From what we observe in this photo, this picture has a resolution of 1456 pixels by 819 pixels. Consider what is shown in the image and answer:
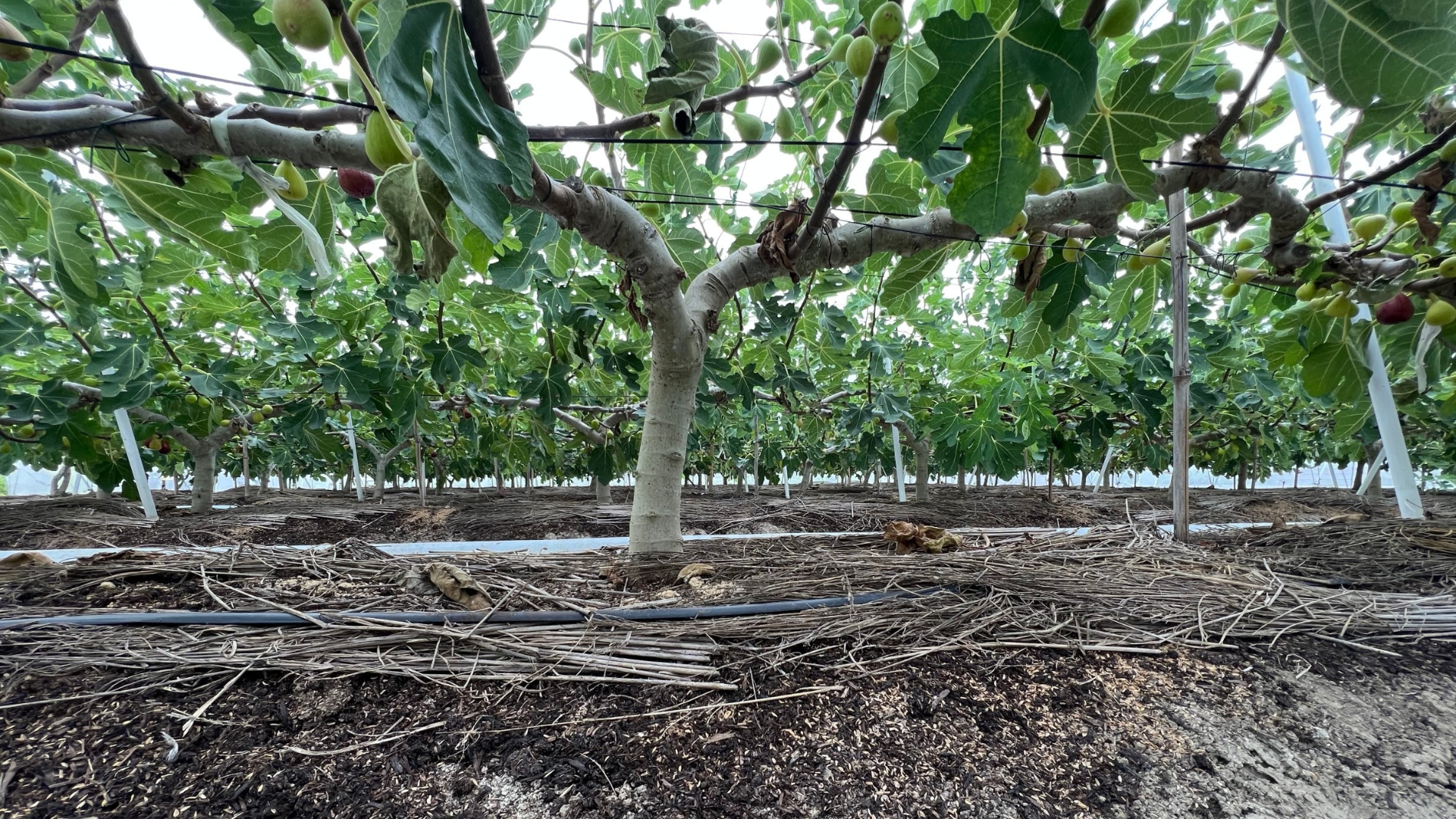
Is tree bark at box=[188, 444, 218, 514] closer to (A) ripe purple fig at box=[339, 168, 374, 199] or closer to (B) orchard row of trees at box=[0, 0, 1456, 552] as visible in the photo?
(B) orchard row of trees at box=[0, 0, 1456, 552]

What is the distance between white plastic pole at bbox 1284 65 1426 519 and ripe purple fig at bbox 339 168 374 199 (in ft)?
9.38

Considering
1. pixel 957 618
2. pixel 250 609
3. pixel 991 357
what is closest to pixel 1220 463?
pixel 991 357

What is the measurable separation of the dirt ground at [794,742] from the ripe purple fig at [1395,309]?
1271mm

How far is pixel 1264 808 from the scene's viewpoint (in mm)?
804

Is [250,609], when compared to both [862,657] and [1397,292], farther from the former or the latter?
[1397,292]

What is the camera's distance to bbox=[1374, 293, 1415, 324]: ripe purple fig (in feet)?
6.02

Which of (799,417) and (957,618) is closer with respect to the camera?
(957,618)

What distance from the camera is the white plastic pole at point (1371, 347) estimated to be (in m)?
1.94

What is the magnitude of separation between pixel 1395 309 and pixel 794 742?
261 cm

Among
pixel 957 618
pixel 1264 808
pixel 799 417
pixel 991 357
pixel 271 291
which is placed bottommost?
pixel 1264 808

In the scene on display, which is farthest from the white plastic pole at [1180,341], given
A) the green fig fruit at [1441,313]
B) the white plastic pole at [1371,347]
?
the green fig fruit at [1441,313]

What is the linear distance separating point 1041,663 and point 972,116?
3.71 ft

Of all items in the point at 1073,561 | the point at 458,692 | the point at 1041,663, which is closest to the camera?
the point at 458,692

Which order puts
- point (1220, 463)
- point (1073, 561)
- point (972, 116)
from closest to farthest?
1. point (972, 116)
2. point (1073, 561)
3. point (1220, 463)
